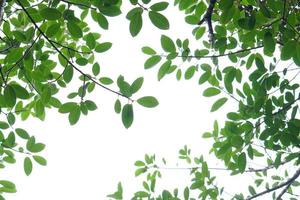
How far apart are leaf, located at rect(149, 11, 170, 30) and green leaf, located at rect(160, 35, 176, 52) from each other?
0.66m

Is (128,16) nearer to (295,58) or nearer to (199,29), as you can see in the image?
(295,58)

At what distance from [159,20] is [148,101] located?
0.39 m

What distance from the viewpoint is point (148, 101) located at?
1776 mm

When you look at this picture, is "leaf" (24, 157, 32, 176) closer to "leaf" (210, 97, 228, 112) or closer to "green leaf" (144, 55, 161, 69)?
"green leaf" (144, 55, 161, 69)

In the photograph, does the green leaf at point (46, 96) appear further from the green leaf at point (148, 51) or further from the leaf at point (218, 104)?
the leaf at point (218, 104)

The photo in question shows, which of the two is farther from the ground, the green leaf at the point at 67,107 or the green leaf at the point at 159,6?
the green leaf at the point at 159,6

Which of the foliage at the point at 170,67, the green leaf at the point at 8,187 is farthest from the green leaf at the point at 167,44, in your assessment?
the green leaf at the point at 8,187

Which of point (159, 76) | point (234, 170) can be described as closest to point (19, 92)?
point (159, 76)

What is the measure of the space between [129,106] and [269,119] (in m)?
1.18

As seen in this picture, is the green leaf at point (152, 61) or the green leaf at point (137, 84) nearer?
the green leaf at point (137, 84)

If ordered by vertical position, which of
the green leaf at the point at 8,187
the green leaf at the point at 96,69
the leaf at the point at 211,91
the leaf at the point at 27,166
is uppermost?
the leaf at the point at 211,91

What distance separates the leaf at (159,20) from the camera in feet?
5.82

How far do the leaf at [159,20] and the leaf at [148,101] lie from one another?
1.12 ft

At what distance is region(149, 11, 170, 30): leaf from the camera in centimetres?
177
